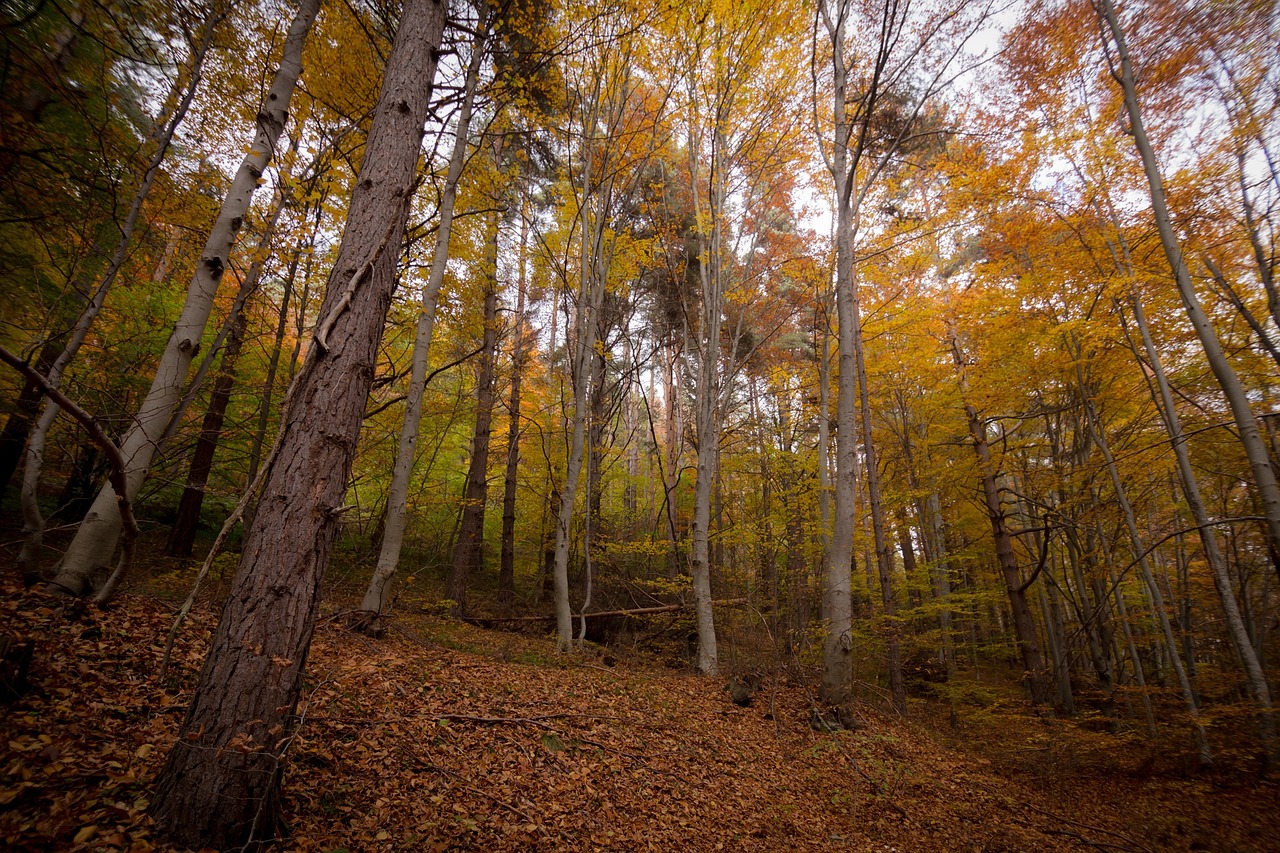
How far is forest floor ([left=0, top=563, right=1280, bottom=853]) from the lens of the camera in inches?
89.5

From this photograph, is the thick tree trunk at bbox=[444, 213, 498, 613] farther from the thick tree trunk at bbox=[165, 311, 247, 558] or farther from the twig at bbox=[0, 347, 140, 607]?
the twig at bbox=[0, 347, 140, 607]

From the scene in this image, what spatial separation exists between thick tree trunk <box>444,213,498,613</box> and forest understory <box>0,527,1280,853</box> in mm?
2470

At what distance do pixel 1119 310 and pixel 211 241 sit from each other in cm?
1200

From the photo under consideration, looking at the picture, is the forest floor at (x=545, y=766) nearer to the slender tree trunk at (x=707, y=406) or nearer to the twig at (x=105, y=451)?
the twig at (x=105, y=451)

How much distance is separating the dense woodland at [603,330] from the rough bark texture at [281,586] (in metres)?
0.02

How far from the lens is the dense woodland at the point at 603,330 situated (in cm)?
295

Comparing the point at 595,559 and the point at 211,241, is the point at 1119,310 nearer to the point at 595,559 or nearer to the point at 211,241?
the point at 595,559

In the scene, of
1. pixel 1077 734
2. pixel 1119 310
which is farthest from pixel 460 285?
pixel 1077 734

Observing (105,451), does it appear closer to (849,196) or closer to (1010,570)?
(849,196)

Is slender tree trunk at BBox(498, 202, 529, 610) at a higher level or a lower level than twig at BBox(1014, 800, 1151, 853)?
higher

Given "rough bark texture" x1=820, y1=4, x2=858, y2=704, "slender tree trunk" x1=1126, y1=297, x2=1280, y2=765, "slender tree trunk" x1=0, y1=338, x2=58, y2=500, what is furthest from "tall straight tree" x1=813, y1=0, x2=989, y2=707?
"slender tree trunk" x1=0, y1=338, x2=58, y2=500

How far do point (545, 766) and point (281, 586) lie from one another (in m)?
2.65

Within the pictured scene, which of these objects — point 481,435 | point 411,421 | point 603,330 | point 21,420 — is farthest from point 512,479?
point 21,420

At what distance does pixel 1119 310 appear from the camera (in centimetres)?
746
